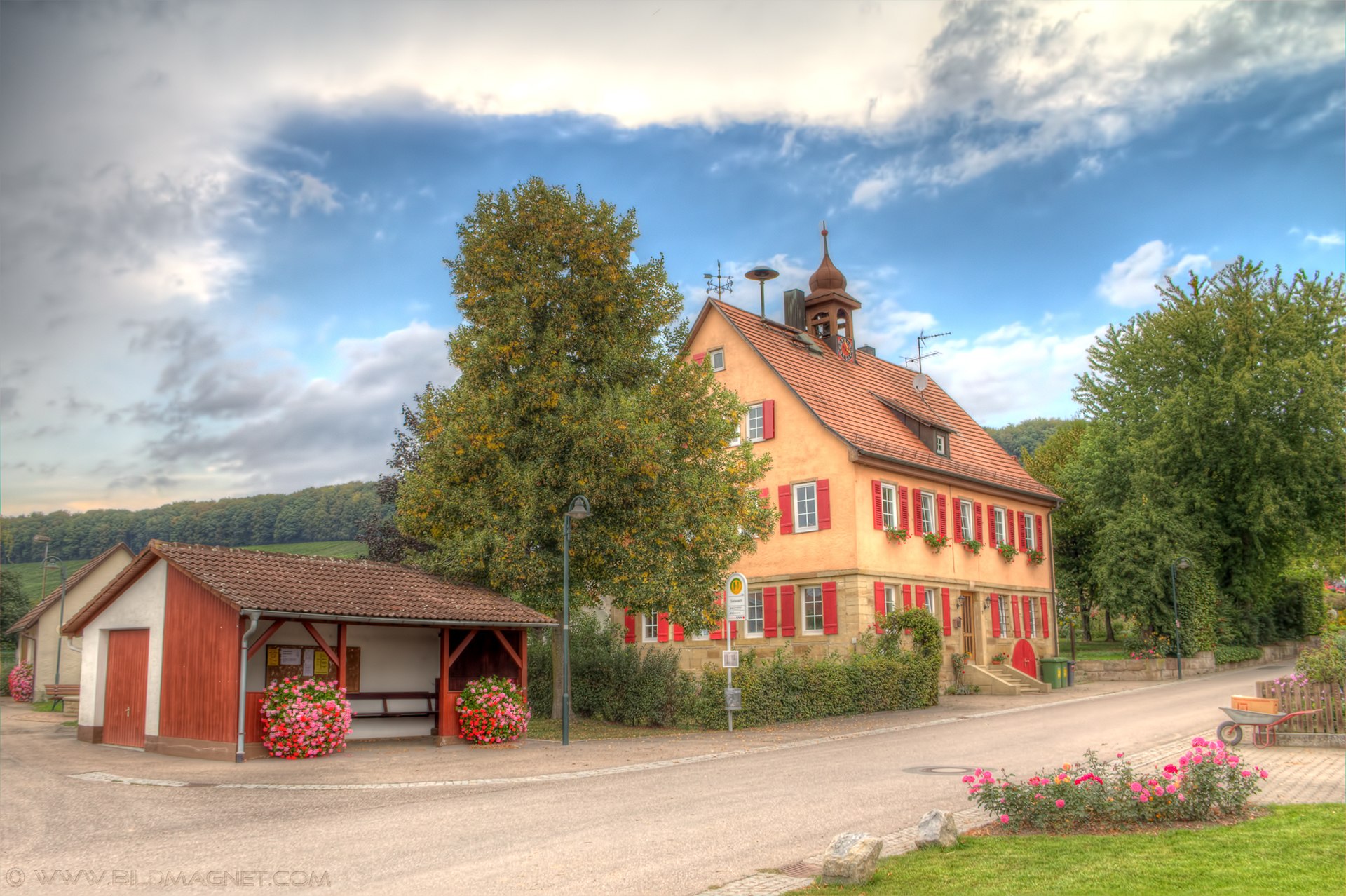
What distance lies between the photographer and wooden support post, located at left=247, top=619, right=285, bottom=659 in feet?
55.8

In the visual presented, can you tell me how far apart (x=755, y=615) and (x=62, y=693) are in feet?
73.9

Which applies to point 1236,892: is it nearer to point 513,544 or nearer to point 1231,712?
point 1231,712

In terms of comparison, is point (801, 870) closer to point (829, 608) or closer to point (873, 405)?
point (829, 608)

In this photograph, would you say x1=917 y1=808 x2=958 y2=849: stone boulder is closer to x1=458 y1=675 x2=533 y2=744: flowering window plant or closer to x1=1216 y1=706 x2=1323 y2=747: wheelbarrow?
x1=1216 y1=706 x2=1323 y2=747: wheelbarrow

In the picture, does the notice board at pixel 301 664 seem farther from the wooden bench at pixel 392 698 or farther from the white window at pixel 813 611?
the white window at pixel 813 611

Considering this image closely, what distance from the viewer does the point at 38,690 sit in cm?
4209

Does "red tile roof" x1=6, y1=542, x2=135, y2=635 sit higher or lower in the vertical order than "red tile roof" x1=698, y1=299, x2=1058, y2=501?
lower

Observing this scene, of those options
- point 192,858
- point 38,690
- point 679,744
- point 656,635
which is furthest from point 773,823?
point 38,690

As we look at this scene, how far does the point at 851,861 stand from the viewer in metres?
7.52

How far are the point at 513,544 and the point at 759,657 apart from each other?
1090cm

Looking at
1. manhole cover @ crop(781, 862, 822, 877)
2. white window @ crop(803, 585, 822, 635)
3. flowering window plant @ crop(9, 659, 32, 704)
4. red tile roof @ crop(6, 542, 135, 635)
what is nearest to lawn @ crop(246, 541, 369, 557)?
red tile roof @ crop(6, 542, 135, 635)

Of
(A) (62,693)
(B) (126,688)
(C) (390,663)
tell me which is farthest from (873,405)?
(A) (62,693)

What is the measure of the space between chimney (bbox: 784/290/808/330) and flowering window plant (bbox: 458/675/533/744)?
67.8ft

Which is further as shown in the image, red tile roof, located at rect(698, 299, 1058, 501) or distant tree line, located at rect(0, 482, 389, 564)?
distant tree line, located at rect(0, 482, 389, 564)
